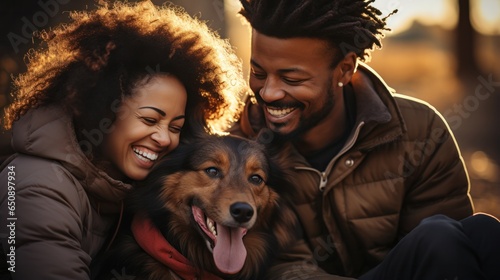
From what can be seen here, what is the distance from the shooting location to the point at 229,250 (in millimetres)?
3428

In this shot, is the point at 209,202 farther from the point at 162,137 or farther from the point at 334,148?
the point at 334,148

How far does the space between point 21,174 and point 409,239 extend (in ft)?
6.49

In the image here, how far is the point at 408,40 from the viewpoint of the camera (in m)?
25.9

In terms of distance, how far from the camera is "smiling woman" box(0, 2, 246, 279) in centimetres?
289

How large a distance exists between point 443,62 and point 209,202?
65.1ft

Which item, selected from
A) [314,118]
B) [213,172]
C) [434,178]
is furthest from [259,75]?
[434,178]

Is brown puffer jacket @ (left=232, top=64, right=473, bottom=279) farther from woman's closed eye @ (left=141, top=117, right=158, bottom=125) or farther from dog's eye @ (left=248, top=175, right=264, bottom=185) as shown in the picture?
woman's closed eye @ (left=141, top=117, right=158, bottom=125)

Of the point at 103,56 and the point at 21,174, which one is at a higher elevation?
the point at 103,56

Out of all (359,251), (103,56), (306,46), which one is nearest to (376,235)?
(359,251)

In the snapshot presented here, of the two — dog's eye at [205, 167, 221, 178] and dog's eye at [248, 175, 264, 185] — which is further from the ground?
dog's eye at [205, 167, 221, 178]

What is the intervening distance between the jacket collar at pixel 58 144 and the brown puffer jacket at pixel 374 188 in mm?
1264

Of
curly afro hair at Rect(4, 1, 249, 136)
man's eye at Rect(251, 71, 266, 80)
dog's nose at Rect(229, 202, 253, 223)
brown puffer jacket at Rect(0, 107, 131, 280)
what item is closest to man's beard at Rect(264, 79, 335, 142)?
man's eye at Rect(251, 71, 266, 80)

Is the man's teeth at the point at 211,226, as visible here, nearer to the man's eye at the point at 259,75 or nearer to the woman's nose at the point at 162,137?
the woman's nose at the point at 162,137

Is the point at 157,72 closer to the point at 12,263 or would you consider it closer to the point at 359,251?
the point at 12,263
